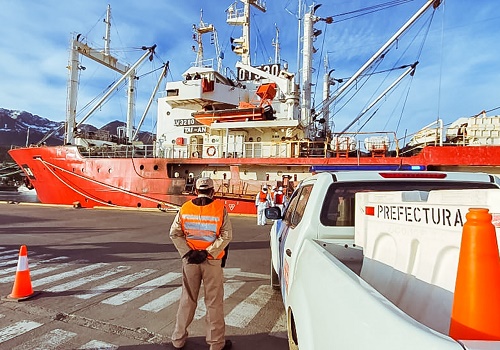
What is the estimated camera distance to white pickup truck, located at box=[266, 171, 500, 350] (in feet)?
3.57

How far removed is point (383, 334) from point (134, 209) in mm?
16972

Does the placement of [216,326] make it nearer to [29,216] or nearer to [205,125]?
[29,216]

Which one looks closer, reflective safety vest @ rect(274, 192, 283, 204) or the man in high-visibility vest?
the man in high-visibility vest

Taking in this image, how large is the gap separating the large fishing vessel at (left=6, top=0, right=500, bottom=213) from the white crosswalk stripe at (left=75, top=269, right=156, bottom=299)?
9.34m

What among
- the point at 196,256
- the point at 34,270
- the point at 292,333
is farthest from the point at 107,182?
the point at 292,333

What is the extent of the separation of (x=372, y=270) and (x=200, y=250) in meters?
1.60

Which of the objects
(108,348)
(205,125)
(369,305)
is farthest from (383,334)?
(205,125)

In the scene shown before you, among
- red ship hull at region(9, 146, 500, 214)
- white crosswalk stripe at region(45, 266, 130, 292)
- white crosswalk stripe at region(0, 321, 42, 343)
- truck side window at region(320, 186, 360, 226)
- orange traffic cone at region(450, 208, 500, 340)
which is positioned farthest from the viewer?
red ship hull at region(9, 146, 500, 214)


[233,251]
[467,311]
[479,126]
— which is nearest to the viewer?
[467,311]

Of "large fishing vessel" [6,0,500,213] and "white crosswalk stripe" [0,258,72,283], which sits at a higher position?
"large fishing vessel" [6,0,500,213]

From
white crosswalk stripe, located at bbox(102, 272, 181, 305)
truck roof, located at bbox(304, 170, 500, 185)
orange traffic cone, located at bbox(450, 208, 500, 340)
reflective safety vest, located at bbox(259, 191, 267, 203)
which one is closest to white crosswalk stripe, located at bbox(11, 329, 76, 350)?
white crosswalk stripe, located at bbox(102, 272, 181, 305)

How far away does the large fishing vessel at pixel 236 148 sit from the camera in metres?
14.0

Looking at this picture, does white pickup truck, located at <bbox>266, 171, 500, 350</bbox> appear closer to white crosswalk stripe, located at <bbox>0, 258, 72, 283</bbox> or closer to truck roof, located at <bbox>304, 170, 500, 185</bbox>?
truck roof, located at <bbox>304, 170, 500, 185</bbox>

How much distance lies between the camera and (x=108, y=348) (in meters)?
3.11
